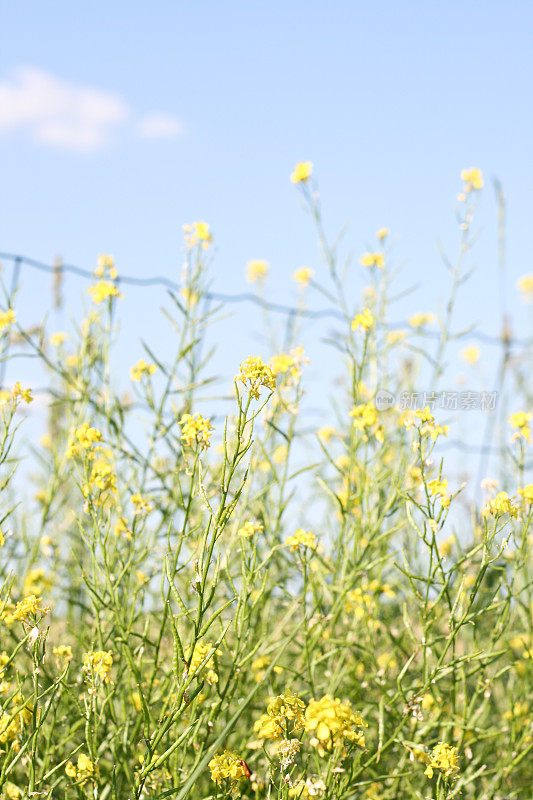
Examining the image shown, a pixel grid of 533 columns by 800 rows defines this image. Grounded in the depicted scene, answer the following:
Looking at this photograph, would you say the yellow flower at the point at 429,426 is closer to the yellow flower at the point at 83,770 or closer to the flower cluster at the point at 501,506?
the flower cluster at the point at 501,506

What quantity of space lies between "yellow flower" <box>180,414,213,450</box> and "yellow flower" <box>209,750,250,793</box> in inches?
21.1

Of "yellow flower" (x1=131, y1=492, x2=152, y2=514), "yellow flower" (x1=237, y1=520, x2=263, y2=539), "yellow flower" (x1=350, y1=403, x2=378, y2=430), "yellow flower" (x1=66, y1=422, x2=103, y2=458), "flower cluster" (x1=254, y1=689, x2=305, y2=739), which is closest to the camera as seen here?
"flower cluster" (x1=254, y1=689, x2=305, y2=739)

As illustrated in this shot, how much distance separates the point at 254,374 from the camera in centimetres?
122

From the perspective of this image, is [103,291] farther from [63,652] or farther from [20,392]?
[63,652]

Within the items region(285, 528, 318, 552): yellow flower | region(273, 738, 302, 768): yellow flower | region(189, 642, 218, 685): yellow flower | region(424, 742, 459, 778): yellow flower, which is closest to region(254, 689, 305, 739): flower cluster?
region(273, 738, 302, 768): yellow flower

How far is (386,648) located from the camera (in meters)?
2.48

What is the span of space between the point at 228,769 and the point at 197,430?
1.91 ft

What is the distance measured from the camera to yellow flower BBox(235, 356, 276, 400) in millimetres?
1224

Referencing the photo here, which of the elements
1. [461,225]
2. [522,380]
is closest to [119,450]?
[461,225]

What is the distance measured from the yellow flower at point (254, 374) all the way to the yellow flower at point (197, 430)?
16cm

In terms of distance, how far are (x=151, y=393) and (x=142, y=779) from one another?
1.10 meters

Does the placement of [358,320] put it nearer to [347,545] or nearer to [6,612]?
[347,545]

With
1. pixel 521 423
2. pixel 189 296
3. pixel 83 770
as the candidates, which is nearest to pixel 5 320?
pixel 189 296

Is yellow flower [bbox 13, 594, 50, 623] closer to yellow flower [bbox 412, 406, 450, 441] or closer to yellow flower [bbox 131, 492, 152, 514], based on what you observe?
yellow flower [bbox 131, 492, 152, 514]
